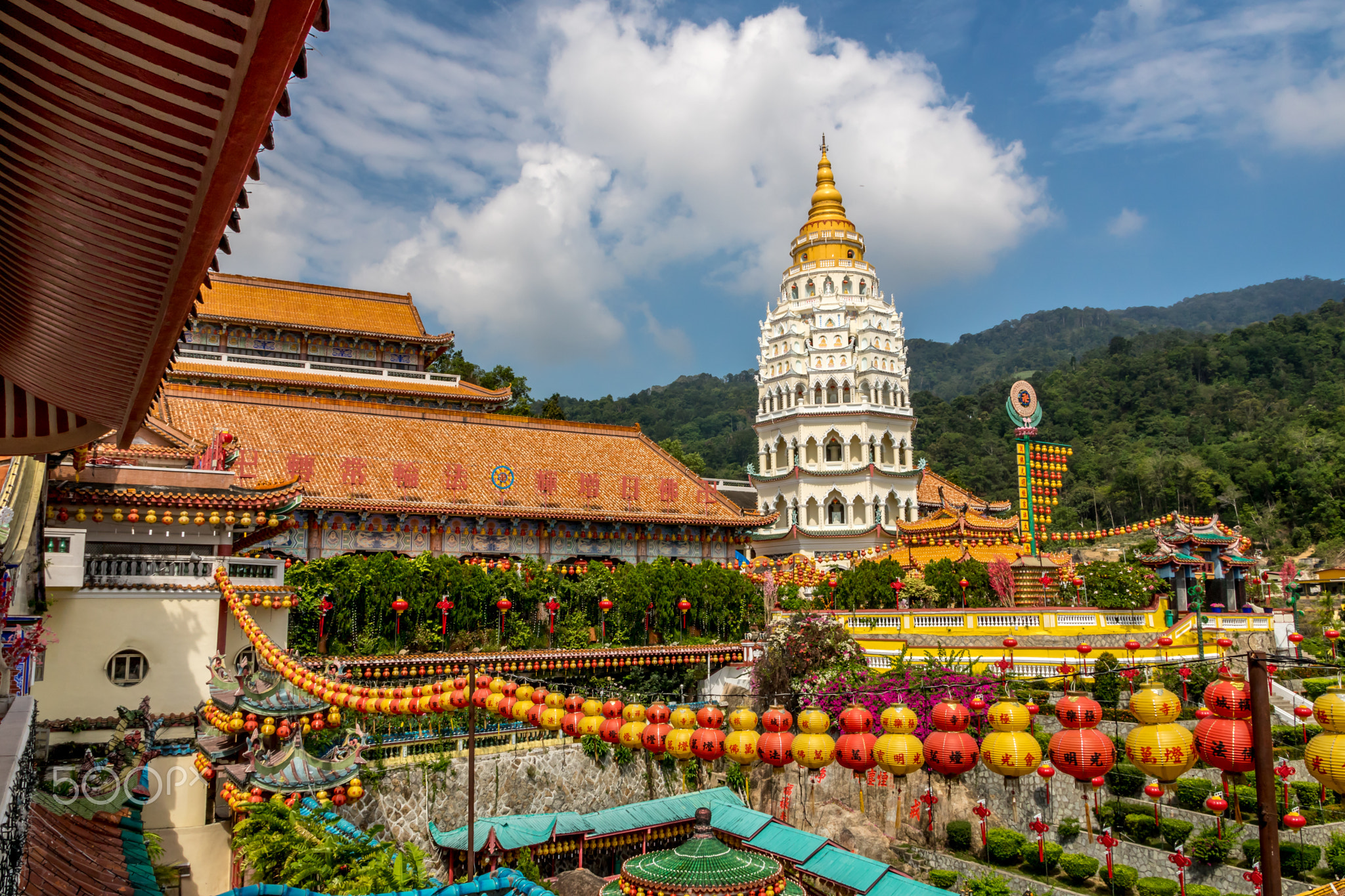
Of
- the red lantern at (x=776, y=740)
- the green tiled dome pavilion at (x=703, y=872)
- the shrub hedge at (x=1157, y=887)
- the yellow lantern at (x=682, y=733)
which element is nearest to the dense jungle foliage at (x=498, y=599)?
the green tiled dome pavilion at (x=703, y=872)

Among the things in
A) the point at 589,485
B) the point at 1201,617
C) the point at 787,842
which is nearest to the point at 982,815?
the point at 787,842

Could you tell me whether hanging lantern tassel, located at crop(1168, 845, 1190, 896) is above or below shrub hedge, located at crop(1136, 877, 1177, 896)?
above

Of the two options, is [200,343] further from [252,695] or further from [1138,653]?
[1138,653]

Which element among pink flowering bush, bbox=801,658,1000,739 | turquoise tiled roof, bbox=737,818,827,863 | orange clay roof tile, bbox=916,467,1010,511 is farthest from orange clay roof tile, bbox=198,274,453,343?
orange clay roof tile, bbox=916,467,1010,511

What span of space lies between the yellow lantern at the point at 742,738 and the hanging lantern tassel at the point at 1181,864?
10.0m

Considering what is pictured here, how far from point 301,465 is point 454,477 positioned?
453 centimetres

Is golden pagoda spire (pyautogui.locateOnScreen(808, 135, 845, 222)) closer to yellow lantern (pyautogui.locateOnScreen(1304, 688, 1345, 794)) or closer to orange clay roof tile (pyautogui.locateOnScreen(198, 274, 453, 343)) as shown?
orange clay roof tile (pyautogui.locateOnScreen(198, 274, 453, 343))

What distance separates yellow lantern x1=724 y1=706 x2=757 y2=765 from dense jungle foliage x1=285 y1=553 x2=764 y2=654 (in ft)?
49.5

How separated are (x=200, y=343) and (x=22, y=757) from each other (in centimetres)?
3251

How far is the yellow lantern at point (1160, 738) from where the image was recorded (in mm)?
9766

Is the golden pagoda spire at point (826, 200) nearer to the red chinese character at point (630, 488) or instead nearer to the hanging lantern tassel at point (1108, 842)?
the red chinese character at point (630, 488)

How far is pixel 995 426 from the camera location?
94.1m

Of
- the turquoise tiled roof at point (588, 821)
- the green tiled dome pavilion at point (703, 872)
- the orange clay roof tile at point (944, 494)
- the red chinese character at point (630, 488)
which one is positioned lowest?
the turquoise tiled roof at point (588, 821)

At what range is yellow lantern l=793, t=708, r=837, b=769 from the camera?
1111cm
